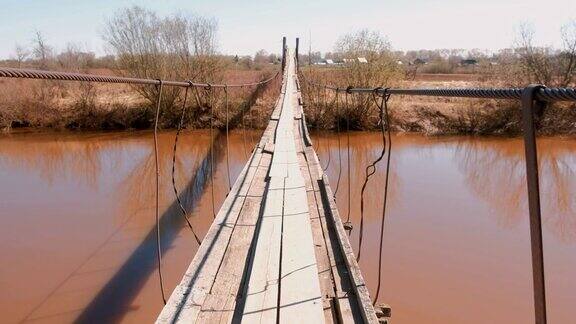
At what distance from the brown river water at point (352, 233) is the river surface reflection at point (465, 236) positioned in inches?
0.7

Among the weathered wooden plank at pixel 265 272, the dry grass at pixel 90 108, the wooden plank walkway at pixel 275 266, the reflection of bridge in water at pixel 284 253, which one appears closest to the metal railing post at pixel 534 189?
the reflection of bridge in water at pixel 284 253

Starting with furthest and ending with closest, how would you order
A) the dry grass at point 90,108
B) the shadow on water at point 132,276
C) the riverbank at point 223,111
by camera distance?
the dry grass at point 90,108 → the riverbank at point 223,111 → the shadow on water at point 132,276

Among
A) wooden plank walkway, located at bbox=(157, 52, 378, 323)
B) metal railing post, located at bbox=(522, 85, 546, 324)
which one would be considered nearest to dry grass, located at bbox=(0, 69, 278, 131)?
wooden plank walkway, located at bbox=(157, 52, 378, 323)

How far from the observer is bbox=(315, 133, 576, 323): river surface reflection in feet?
13.0

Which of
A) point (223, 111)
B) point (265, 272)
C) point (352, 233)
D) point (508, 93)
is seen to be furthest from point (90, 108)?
point (508, 93)

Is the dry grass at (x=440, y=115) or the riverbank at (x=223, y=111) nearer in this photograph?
the dry grass at (x=440, y=115)

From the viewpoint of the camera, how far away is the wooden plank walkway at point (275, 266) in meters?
1.55

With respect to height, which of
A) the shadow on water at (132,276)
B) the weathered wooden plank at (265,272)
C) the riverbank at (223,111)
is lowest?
the shadow on water at (132,276)

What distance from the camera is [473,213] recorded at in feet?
20.6

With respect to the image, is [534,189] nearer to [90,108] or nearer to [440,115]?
[440,115]

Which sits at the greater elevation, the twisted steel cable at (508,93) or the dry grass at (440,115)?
the twisted steel cable at (508,93)

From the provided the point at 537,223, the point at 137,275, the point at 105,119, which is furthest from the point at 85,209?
the point at 105,119

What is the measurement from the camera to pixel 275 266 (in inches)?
75.2

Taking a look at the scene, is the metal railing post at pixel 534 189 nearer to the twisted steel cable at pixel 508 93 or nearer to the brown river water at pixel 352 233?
the twisted steel cable at pixel 508 93
